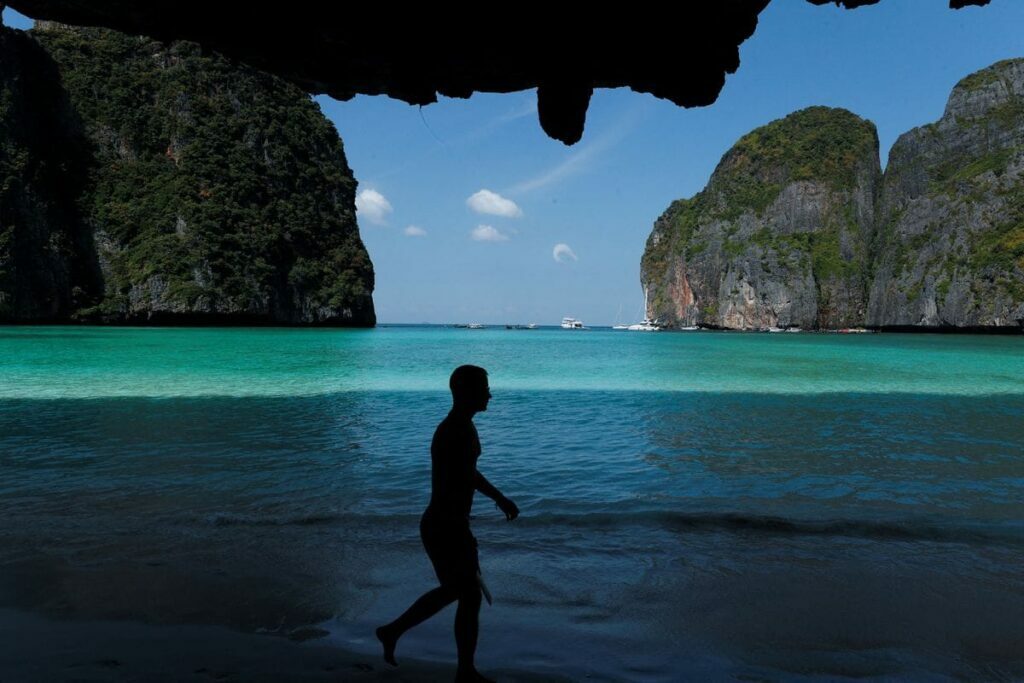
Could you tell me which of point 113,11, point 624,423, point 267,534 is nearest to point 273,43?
point 113,11

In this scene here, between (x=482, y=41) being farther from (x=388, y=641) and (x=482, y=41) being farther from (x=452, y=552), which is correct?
(x=388, y=641)

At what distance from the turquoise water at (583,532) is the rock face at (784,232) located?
419 feet

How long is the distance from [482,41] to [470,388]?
2643 mm

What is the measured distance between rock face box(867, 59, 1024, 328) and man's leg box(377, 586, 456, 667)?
105m

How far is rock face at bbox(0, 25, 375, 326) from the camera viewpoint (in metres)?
78.5

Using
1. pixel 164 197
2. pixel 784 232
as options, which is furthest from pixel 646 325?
pixel 164 197

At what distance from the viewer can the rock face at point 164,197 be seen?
78.5 meters

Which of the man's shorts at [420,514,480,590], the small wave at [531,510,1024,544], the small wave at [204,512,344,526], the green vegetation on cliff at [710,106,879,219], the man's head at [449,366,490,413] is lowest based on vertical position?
the small wave at [204,512,344,526]

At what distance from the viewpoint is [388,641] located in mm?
3121

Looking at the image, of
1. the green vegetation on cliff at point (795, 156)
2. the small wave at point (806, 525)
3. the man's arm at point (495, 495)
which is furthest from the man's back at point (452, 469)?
the green vegetation on cliff at point (795, 156)

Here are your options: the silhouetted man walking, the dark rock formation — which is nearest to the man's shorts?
the silhouetted man walking

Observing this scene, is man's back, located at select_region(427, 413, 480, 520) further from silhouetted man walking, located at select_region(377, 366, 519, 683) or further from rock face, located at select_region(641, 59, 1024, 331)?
rock face, located at select_region(641, 59, 1024, 331)

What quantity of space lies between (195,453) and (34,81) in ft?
330

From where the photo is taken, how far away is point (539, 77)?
15.5 feet
